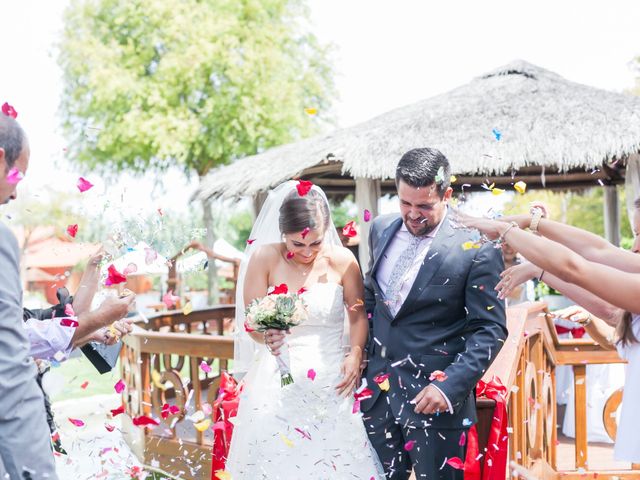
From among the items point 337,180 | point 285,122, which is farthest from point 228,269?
point 337,180

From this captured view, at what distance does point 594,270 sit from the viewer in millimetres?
2352

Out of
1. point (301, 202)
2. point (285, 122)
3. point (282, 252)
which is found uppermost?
point (285, 122)

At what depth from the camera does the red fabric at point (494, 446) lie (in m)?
3.02

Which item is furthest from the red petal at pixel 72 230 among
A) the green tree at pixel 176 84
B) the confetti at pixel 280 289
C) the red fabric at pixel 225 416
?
the green tree at pixel 176 84

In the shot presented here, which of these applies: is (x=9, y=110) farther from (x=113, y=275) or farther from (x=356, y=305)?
(x=356, y=305)

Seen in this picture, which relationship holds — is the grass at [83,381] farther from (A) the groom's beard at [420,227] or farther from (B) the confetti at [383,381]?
(A) the groom's beard at [420,227]

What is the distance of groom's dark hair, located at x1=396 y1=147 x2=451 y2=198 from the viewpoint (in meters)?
3.21

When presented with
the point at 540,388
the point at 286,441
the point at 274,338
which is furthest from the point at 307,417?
the point at 540,388

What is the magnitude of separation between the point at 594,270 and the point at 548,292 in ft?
26.5

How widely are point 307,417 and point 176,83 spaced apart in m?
21.5

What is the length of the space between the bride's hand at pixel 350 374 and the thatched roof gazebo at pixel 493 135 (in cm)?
685

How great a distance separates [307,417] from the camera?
3682mm

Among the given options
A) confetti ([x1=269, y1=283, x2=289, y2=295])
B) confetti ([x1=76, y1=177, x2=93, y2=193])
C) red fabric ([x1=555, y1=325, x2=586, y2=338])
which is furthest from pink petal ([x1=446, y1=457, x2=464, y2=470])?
red fabric ([x1=555, y1=325, x2=586, y2=338])

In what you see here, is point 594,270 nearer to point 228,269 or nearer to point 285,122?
point 285,122
